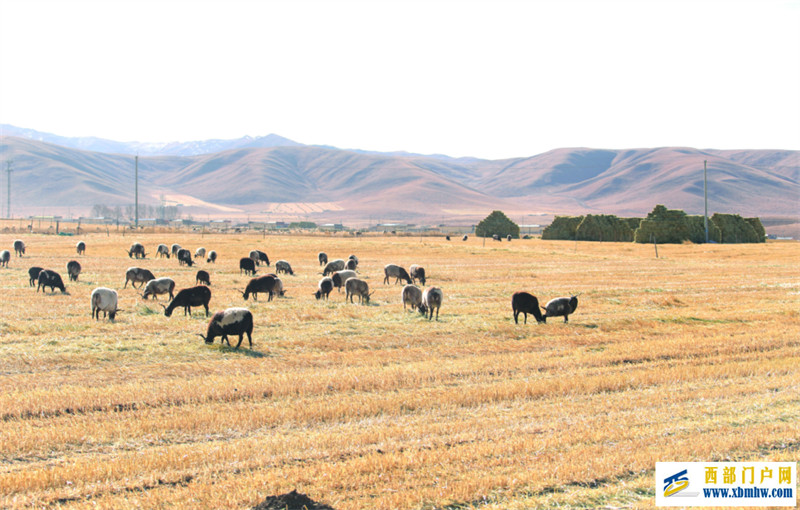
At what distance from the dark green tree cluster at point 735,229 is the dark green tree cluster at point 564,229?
1608cm

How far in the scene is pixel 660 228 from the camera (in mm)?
74062

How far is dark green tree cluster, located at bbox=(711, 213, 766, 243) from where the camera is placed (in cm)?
8038

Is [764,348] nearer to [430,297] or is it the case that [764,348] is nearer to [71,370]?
[430,297]

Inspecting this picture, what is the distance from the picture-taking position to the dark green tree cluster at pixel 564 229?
87188mm

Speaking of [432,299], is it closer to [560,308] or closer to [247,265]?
[560,308]

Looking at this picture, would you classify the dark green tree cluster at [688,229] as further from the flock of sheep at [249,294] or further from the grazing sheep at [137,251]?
the grazing sheep at [137,251]

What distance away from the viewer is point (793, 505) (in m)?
7.11

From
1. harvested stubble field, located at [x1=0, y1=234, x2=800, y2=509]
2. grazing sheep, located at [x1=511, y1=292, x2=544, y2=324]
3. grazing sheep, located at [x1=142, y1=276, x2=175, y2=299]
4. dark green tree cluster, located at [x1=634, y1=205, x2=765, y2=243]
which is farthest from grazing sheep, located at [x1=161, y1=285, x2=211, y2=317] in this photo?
dark green tree cluster, located at [x1=634, y1=205, x2=765, y2=243]

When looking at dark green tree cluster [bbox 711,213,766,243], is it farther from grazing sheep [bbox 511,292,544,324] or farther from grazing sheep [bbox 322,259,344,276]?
grazing sheep [bbox 511,292,544,324]

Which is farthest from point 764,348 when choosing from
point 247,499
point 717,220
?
point 717,220

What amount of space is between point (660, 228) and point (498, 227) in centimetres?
2679

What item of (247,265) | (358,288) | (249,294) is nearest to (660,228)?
(247,265)

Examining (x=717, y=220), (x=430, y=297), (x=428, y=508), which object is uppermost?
(x=717, y=220)

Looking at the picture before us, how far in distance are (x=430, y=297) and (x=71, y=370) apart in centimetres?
1028
